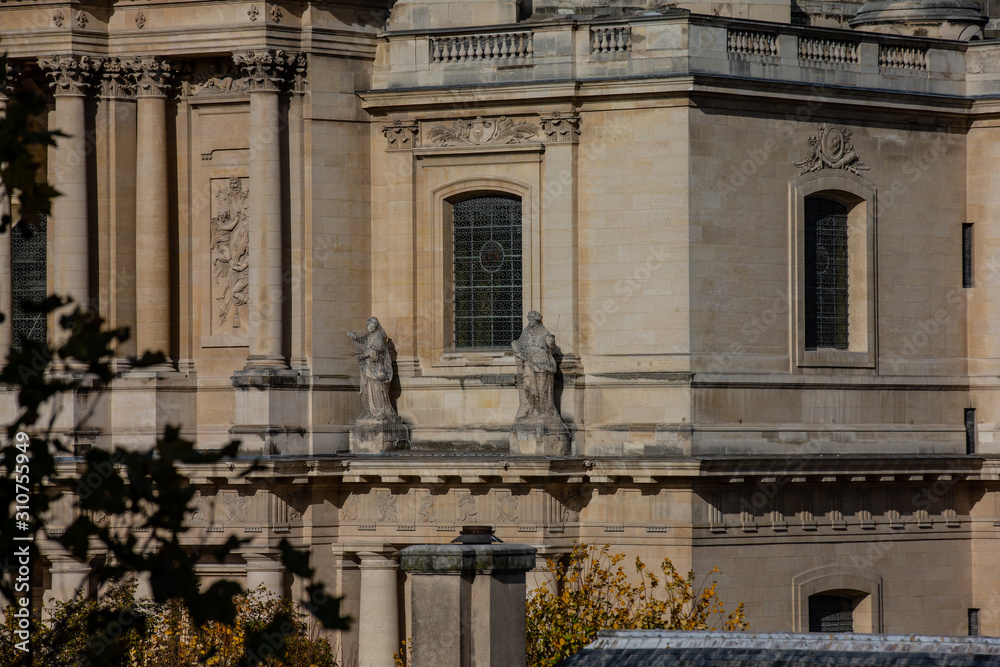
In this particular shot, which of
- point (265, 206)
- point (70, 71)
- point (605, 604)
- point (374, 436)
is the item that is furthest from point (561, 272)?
point (70, 71)

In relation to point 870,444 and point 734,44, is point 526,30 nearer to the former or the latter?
point 734,44

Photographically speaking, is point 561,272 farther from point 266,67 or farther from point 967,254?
point 967,254

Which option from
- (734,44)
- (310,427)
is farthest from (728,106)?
(310,427)

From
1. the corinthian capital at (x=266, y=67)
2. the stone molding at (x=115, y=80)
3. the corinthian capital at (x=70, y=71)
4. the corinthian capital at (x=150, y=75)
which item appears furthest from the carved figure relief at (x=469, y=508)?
the corinthian capital at (x=70, y=71)

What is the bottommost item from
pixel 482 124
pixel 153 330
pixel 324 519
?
pixel 324 519

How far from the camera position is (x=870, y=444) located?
47469 mm

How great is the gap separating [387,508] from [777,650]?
1999 cm

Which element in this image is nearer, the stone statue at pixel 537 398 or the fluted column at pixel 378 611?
the stone statue at pixel 537 398

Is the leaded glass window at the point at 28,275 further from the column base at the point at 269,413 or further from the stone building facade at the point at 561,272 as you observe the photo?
the column base at the point at 269,413

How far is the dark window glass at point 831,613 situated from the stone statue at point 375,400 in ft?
30.5

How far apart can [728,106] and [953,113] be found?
256 inches

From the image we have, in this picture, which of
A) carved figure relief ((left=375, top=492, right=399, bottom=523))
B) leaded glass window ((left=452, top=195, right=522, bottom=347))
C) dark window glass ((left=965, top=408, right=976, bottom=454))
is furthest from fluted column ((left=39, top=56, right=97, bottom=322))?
dark window glass ((left=965, top=408, right=976, bottom=454))

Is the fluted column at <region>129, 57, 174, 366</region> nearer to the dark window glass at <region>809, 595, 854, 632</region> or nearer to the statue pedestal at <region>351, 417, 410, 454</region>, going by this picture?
the statue pedestal at <region>351, 417, 410, 454</region>

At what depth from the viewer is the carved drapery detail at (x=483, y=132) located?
46156mm
